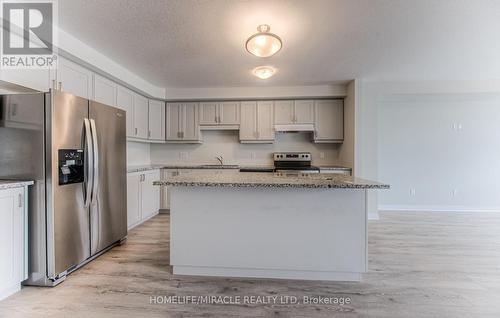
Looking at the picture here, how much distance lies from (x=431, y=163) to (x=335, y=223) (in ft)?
13.1

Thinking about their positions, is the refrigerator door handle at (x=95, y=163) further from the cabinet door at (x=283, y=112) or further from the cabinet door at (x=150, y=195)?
the cabinet door at (x=283, y=112)

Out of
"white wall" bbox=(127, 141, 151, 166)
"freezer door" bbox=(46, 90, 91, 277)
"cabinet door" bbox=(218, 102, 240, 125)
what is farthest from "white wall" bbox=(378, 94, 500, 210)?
"freezer door" bbox=(46, 90, 91, 277)

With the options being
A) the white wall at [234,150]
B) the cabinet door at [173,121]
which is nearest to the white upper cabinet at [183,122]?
the cabinet door at [173,121]

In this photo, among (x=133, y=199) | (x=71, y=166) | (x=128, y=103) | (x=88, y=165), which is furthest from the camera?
(x=128, y=103)

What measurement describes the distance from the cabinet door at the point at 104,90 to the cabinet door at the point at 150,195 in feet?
3.98

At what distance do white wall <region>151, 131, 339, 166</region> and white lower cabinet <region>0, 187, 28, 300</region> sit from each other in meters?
3.13

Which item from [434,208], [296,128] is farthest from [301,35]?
[434,208]

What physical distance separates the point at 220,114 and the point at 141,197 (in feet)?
6.64

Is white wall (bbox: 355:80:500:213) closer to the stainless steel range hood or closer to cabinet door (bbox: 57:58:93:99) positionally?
the stainless steel range hood

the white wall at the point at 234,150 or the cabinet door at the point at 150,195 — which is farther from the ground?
the white wall at the point at 234,150

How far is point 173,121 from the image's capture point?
4.91m

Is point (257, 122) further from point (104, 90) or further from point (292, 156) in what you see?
point (104, 90)

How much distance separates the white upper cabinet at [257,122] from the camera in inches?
188

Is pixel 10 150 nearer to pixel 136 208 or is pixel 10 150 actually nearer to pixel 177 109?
pixel 136 208
